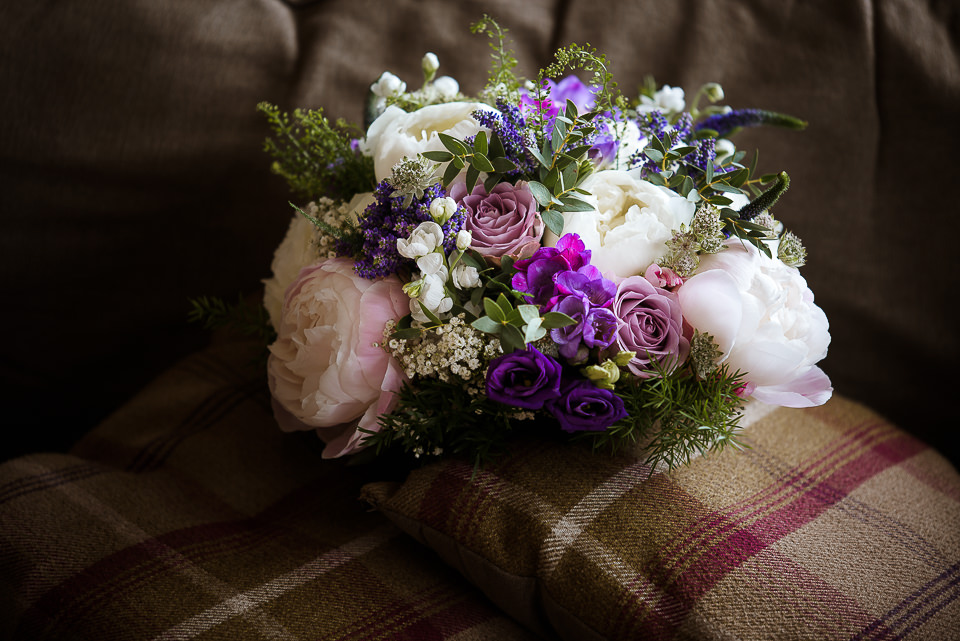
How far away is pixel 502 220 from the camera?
1.89 ft

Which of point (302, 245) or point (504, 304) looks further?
point (302, 245)

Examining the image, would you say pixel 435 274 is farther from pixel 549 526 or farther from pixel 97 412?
pixel 97 412

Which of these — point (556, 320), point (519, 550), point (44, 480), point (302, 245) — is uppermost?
point (556, 320)

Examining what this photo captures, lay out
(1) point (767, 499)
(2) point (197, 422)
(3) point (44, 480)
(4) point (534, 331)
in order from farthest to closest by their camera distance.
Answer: (2) point (197, 422), (3) point (44, 480), (1) point (767, 499), (4) point (534, 331)

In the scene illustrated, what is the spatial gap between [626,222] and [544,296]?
10 cm

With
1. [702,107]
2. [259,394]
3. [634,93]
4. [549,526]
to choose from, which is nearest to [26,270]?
[259,394]

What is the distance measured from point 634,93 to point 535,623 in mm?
798

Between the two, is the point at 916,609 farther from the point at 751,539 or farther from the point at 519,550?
the point at 519,550

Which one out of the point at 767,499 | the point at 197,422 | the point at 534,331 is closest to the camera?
the point at 534,331

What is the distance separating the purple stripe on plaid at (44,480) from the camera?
71cm

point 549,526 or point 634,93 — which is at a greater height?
point 634,93

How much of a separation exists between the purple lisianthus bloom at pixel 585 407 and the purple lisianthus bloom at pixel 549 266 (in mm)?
81

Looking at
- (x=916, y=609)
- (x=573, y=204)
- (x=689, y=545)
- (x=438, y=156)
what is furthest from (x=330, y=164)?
(x=916, y=609)

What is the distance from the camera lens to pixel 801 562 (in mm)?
563
